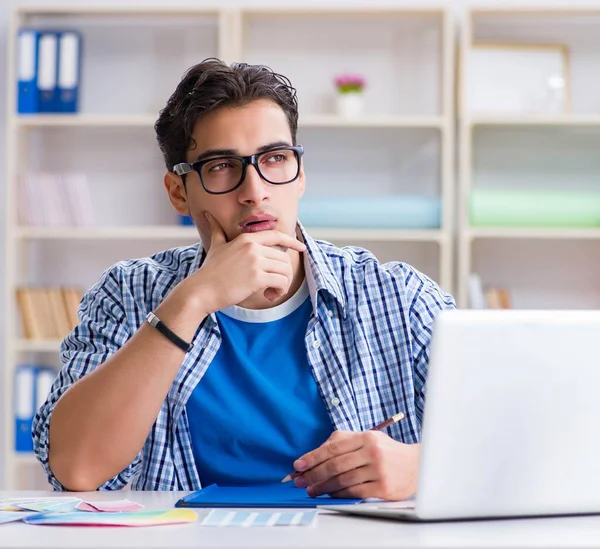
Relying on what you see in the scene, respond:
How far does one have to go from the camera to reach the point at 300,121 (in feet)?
11.2

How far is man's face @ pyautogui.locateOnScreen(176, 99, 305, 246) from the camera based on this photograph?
1530mm

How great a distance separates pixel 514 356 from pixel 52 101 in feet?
9.81

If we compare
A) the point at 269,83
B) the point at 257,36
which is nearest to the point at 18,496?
the point at 269,83

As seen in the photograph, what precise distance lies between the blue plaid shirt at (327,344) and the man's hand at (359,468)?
31cm

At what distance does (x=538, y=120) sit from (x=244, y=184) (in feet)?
7.19

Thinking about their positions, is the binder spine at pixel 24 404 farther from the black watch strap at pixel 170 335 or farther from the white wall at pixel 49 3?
the black watch strap at pixel 170 335

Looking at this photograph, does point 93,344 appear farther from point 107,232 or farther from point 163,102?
point 163,102

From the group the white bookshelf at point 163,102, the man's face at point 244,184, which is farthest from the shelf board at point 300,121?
the man's face at point 244,184

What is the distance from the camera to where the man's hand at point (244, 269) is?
1.40 metres

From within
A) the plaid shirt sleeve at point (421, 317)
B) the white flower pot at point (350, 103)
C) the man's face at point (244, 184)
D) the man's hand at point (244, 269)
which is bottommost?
the plaid shirt sleeve at point (421, 317)

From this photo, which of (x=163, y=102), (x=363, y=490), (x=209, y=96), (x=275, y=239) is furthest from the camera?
(x=163, y=102)

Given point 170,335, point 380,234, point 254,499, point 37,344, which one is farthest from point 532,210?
point 254,499

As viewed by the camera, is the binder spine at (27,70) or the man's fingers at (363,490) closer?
the man's fingers at (363,490)

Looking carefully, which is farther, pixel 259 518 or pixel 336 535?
pixel 259 518
